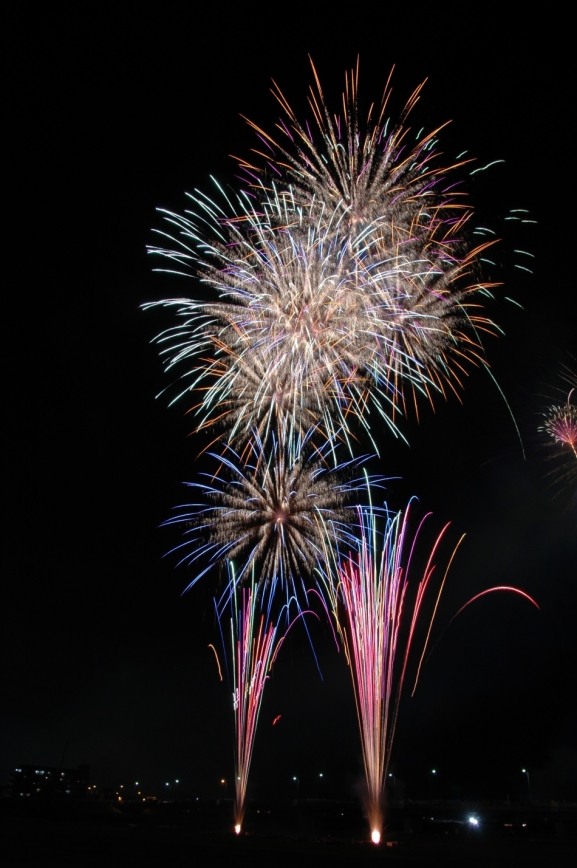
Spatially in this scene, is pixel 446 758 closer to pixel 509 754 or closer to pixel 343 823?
pixel 509 754

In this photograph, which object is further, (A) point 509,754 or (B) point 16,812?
(A) point 509,754

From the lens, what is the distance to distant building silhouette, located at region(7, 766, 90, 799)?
103938mm

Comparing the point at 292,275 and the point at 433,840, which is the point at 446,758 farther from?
the point at 292,275

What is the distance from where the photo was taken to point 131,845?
23.6 m

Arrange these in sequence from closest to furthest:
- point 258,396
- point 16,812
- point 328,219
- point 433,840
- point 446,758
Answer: point 328,219 → point 258,396 → point 433,840 → point 16,812 → point 446,758

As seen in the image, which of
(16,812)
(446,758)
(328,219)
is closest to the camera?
(328,219)

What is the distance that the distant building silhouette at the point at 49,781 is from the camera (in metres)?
104

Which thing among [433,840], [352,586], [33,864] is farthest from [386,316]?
[433,840]

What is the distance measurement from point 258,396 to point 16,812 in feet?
133

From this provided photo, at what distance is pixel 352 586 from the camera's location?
22719mm

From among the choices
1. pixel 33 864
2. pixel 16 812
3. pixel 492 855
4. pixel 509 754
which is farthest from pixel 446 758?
pixel 33 864

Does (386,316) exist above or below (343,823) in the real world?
above

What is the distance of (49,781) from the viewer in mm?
112625

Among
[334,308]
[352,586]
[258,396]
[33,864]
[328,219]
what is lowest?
[33,864]
